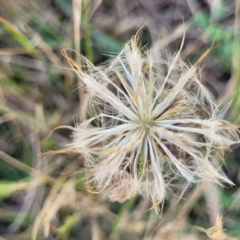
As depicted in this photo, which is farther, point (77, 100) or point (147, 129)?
point (77, 100)

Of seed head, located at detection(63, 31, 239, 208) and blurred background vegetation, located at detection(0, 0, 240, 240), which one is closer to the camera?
seed head, located at detection(63, 31, 239, 208)

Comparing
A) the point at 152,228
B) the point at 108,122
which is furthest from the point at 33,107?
the point at 152,228

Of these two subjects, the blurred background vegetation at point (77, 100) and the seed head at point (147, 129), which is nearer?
the seed head at point (147, 129)

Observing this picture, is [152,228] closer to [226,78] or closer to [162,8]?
[226,78]
